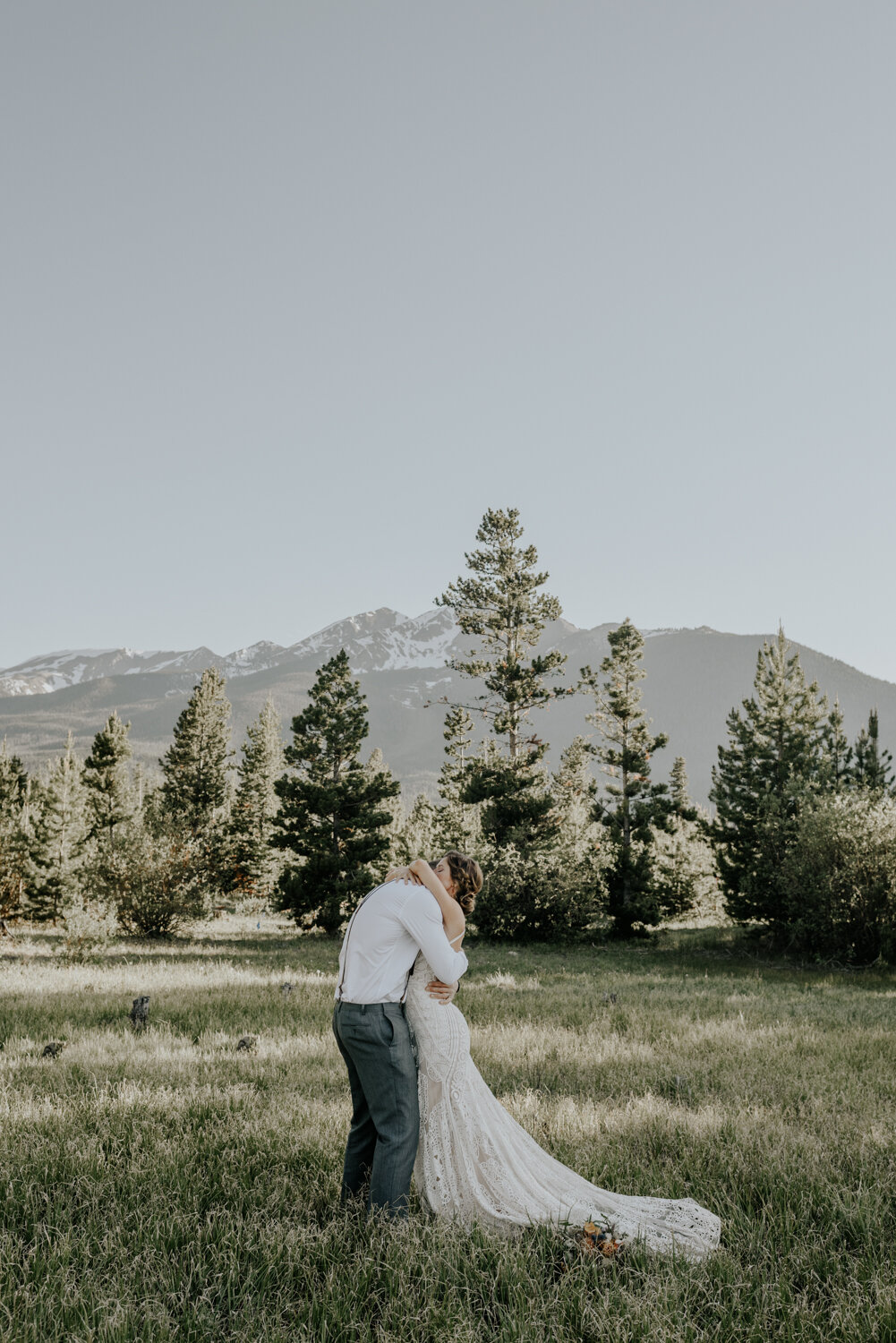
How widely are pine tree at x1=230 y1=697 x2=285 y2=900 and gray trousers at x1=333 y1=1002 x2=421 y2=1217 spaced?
4528 centimetres

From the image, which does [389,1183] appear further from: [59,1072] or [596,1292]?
[59,1072]

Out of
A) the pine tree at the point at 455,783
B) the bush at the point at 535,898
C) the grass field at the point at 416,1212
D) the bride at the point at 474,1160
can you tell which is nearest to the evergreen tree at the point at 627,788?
the bush at the point at 535,898

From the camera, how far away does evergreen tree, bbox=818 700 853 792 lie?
29.7m

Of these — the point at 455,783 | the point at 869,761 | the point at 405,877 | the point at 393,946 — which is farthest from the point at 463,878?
the point at 455,783

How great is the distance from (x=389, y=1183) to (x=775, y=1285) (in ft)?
6.82

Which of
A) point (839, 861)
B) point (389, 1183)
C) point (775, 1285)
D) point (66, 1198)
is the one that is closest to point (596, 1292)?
point (775, 1285)

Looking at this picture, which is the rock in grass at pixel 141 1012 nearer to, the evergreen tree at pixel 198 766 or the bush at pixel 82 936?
the bush at pixel 82 936

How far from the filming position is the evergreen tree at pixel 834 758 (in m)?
29.7

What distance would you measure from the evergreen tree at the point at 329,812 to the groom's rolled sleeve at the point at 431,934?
90.5 feet

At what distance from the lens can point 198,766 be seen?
2020 inches

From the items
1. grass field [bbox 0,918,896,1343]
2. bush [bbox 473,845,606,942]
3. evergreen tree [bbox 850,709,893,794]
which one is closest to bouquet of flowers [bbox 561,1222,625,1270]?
grass field [bbox 0,918,896,1343]

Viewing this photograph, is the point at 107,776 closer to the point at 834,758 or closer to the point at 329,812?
the point at 329,812

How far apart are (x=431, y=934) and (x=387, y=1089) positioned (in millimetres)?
943

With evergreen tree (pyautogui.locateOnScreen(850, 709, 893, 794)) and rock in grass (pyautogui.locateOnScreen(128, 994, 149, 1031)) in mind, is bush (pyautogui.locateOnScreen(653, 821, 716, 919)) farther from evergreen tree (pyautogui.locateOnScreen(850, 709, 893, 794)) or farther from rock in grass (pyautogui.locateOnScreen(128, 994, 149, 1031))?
rock in grass (pyautogui.locateOnScreen(128, 994, 149, 1031))
